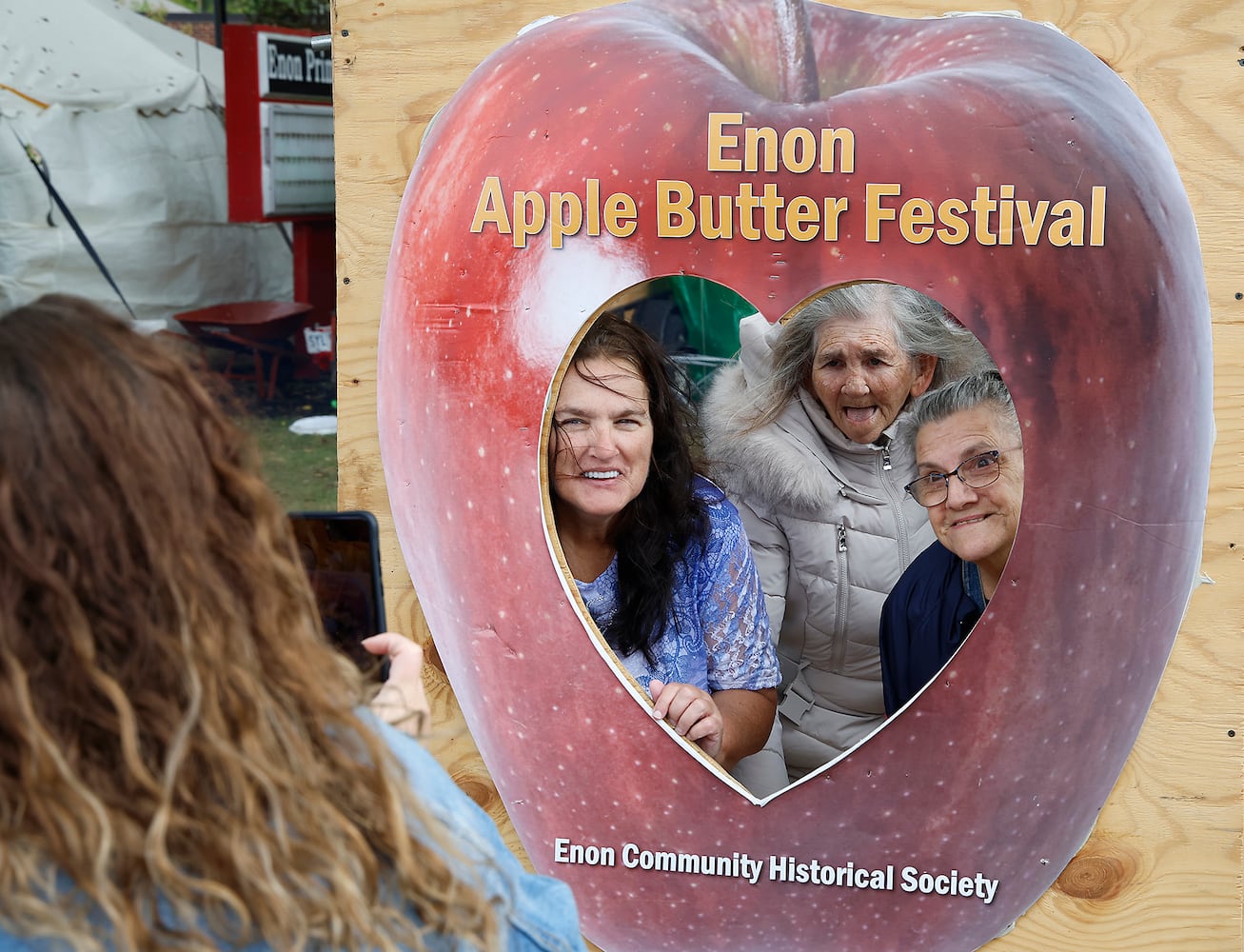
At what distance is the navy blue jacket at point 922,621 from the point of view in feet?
7.25

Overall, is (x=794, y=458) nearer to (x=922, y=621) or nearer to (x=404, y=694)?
(x=922, y=621)

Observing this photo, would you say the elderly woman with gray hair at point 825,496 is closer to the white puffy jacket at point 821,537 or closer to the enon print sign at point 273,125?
the white puffy jacket at point 821,537

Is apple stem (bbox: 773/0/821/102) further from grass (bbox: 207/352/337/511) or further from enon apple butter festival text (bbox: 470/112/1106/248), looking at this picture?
grass (bbox: 207/352/337/511)

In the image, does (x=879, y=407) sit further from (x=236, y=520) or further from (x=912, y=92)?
(x=236, y=520)

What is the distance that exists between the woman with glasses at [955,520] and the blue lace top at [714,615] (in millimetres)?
251

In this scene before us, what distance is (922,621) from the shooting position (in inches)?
88.4

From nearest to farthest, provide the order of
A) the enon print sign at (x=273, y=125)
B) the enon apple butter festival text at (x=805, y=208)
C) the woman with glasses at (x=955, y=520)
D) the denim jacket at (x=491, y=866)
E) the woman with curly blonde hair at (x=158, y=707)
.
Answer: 1. the woman with curly blonde hair at (x=158, y=707)
2. the denim jacket at (x=491, y=866)
3. the enon apple butter festival text at (x=805, y=208)
4. the woman with glasses at (x=955, y=520)
5. the enon print sign at (x=273, y=125)

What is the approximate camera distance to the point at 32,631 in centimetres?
85

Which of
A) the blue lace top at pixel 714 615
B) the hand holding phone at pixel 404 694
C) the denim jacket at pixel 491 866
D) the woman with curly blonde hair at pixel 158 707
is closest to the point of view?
the woman with curly blonde hair at pixel 158 707

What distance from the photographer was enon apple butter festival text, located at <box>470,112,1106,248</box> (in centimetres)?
203

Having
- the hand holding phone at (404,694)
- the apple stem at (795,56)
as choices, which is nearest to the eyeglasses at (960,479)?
the apple stem at (795,56)

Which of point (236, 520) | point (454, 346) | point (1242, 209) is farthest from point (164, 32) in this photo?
point (236, 520)

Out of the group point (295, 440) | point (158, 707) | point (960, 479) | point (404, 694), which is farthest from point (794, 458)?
point (295, 440)

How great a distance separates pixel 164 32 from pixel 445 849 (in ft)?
28.9
